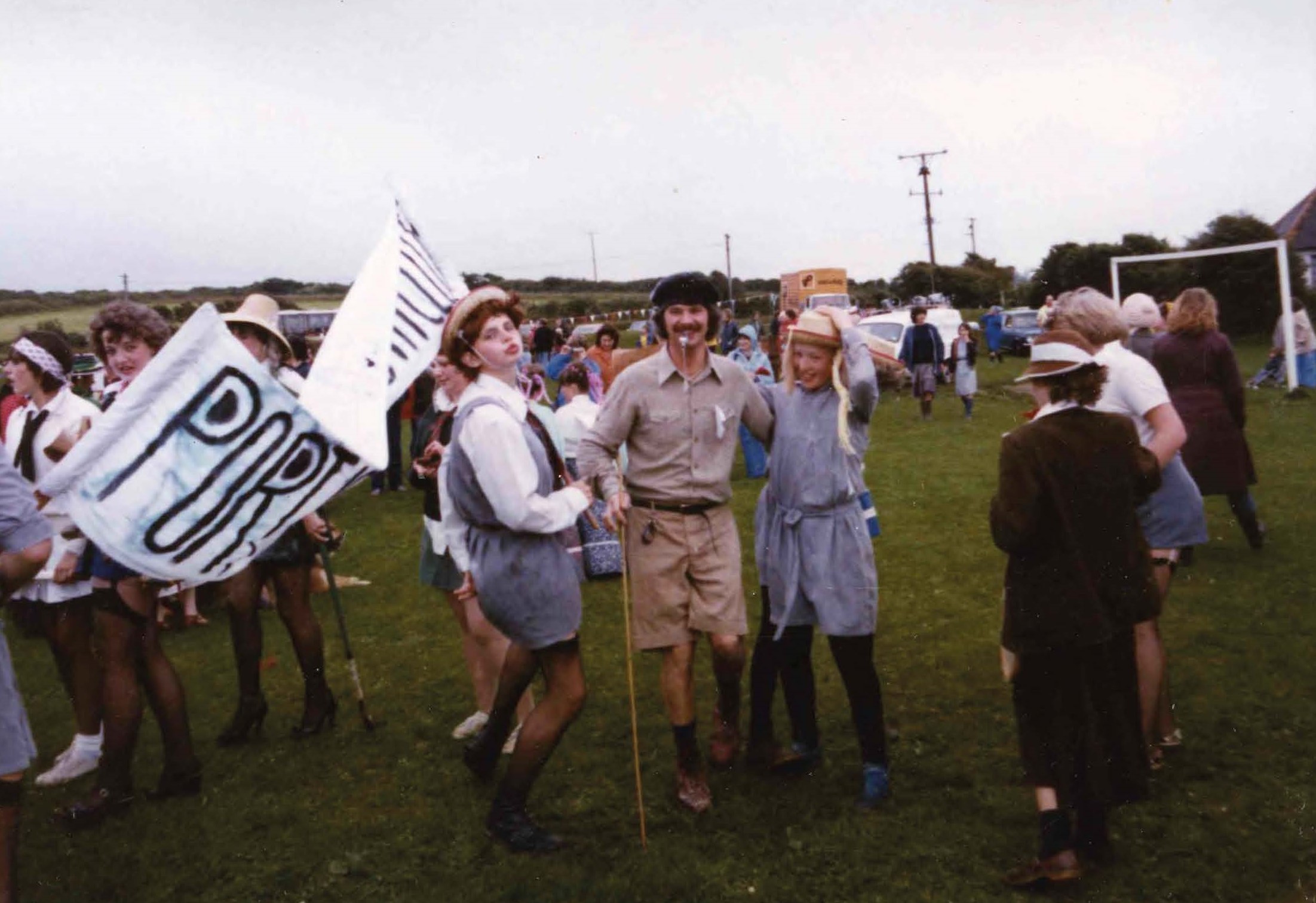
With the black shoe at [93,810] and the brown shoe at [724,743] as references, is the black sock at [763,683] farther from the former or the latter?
the black shoe at [93,810]

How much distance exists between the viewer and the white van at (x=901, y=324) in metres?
24.8

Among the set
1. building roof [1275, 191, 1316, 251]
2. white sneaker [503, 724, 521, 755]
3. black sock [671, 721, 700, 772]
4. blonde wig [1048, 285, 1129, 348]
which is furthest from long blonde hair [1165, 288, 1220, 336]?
building roof [1275, 191, 1316, 251]

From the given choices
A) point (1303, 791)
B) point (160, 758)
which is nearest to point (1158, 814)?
point (1303, 791)

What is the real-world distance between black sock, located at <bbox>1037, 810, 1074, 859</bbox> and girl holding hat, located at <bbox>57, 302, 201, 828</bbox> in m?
3.51

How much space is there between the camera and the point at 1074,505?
328 cm

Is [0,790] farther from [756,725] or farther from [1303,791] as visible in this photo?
[1303,791]

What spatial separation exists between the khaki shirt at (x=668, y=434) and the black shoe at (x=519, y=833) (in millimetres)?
1261

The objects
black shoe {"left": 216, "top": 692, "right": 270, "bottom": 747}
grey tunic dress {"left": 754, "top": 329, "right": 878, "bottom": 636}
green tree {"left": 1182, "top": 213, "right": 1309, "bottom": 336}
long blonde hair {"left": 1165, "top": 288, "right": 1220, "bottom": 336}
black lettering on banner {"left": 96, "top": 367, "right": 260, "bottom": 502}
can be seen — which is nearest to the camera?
black lettering on banner {"left": 96, "top": 367, "right": 260, "bottom": 502}

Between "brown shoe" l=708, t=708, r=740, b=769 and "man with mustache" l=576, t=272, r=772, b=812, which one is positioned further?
"brown shoe" l=708, t=708, r=740, b=769

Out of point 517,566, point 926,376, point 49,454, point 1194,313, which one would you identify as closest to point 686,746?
point 517,566

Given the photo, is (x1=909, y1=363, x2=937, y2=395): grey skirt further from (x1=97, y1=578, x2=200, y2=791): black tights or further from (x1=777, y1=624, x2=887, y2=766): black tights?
(x1=97, y1=578, x2=200, y2=791): black tights

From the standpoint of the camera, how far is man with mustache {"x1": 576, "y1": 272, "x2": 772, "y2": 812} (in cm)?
405

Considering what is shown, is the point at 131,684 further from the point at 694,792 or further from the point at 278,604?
the point at 694,792

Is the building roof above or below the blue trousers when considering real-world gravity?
above
